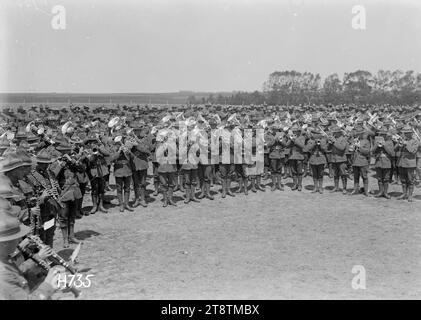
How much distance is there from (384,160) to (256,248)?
21.7ft

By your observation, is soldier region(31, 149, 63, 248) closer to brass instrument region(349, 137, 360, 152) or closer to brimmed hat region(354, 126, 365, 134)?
brass instrument region(349, 137, 360, 152)

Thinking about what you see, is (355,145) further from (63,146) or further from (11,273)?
(11,273)

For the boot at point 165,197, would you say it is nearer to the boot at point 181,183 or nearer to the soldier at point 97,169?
the boot at point 181,183

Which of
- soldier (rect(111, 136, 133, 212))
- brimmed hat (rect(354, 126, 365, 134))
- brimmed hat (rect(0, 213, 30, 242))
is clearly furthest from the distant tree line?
brimmed hat (rect(0, 213, 30, 242))

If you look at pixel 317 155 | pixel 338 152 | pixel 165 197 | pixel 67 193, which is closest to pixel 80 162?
pixel 67 193

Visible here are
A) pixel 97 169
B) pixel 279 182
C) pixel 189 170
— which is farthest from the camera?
pixel 279 182

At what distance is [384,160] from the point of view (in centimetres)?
1398

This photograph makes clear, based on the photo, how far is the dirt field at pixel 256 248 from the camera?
7430 mm

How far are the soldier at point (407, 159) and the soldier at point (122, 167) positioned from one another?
860 centimetres
